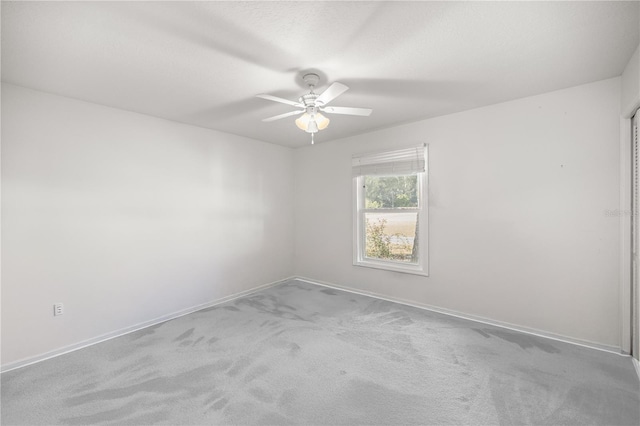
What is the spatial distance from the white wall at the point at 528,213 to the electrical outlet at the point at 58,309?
351cm

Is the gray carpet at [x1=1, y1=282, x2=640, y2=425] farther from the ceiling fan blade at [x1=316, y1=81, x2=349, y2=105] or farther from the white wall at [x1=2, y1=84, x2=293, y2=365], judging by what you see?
the ceiling fan blade at [x1=316, y1=81, x2=349, y2=105]

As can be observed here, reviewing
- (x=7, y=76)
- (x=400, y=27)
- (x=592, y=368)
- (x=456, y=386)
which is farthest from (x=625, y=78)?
(x=7, y=76)

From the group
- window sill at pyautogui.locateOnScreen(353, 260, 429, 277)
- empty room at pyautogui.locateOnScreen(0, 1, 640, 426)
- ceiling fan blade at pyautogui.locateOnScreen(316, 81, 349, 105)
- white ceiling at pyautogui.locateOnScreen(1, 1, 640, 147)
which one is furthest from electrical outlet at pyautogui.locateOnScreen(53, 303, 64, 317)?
window sill at pyautogui.locateOnScreen(353, 260, 429, 277)

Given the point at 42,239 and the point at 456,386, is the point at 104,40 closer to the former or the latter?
the point at 42,239

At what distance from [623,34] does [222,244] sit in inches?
167

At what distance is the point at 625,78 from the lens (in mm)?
2232

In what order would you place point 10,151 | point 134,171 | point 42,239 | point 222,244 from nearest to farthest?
1. point 10,151
2. point 42,239
3. point 134,171
4. point 222,244

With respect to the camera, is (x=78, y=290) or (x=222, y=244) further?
(x=222, y=244)

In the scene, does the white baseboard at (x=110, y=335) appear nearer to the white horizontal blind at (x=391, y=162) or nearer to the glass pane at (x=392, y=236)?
the glass pane at (x=392, y=236)

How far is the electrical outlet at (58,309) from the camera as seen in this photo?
251cm

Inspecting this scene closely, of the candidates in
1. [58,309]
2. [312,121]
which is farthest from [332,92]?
[58,309]

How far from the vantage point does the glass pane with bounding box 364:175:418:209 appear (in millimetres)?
3676

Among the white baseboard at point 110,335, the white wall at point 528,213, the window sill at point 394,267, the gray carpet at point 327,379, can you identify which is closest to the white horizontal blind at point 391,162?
the white wall at point 528,213

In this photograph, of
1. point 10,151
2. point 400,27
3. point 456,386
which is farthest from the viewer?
point 10,151
